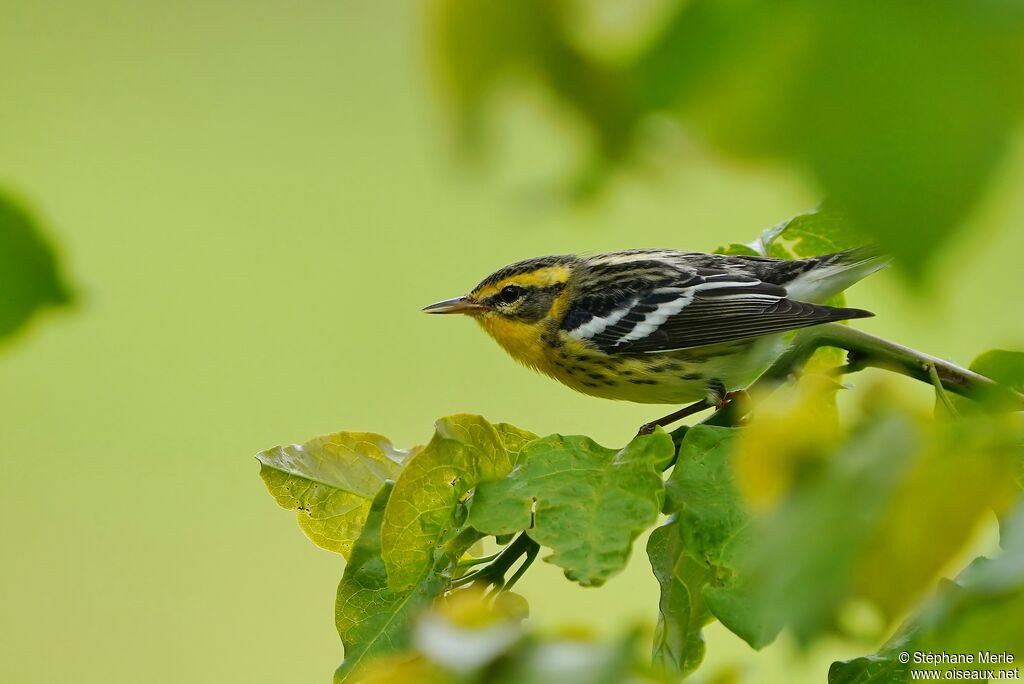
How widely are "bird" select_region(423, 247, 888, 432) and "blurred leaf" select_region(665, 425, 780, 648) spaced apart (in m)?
1.56

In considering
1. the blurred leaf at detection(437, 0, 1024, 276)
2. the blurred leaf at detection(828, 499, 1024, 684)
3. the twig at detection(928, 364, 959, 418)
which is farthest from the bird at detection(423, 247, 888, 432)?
the blurred leaf at detection(437, 0, 1024, 276)

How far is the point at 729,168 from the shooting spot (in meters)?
0.47

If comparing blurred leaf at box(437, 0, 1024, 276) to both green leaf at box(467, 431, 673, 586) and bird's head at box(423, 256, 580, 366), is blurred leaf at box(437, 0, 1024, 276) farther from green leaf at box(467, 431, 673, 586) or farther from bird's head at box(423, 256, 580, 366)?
bird's head at box(423, 256, 580, 366)

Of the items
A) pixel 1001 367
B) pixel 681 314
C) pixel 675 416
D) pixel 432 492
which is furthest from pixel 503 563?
pixel 681 314

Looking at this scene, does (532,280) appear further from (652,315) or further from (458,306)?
(652,315)

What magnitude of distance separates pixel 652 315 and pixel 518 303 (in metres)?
0.47

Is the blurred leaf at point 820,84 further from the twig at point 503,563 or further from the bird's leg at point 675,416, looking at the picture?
the bird's leg at point 675,416

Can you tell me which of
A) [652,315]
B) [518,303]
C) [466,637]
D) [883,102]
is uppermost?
[883,102]

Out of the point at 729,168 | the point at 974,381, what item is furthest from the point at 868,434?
the point at 974,381

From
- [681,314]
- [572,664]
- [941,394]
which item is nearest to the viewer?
[572,664]

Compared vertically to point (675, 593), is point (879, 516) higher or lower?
higher

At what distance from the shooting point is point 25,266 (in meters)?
0.64

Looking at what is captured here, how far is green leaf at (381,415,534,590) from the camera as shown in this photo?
54.6 inches

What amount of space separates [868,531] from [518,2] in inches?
11.8
